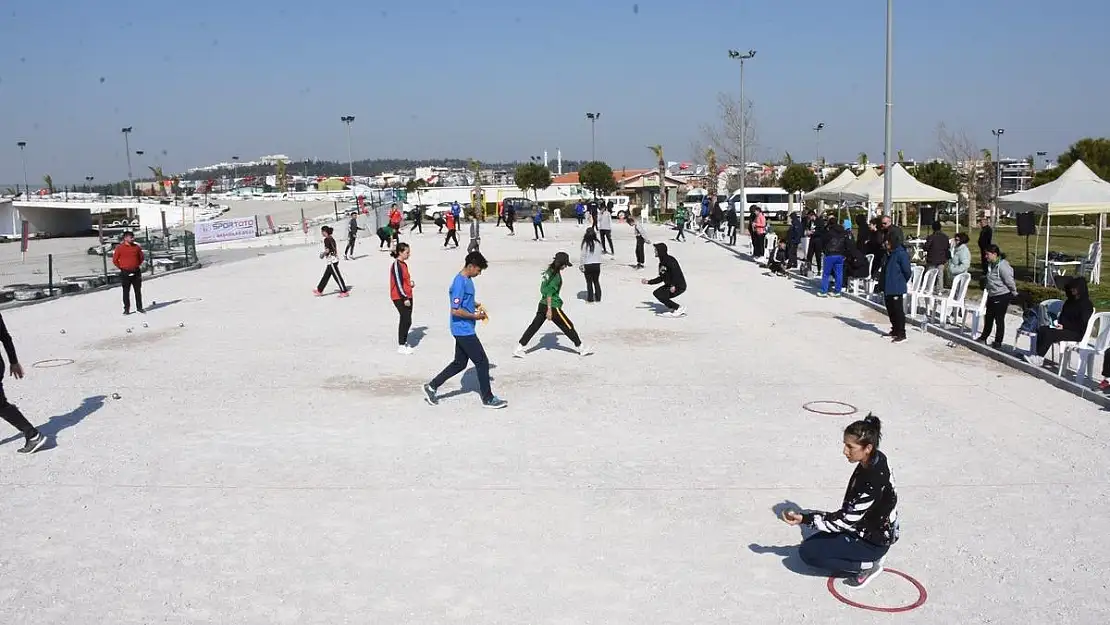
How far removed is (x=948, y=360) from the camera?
460 inches

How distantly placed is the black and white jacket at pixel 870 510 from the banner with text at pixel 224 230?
136 feet

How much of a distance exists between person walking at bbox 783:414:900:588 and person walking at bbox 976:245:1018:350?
7764 millimetres

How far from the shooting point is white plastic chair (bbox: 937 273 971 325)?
539 inches

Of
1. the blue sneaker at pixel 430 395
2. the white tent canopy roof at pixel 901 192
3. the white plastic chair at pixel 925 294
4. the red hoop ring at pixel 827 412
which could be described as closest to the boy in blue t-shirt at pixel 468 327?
the blue sneaker at pixel 430 395

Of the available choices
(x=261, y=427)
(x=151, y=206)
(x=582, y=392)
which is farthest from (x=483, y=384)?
(x=151, y=206)

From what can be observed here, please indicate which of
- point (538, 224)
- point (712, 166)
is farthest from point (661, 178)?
point (538, 224)

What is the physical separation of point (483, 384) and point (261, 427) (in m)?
2.23

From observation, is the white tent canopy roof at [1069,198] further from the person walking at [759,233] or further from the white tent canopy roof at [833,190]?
the white tent canopy roof at [833,190]

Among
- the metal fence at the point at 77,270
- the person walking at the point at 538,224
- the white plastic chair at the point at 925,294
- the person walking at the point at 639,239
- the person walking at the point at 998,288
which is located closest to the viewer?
the person walking at the point at 998,288

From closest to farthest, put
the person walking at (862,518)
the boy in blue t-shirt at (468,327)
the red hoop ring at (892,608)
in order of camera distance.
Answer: the red hoop ring at (892,608) < the person walking at (862,518) < the boy in blue t-shirt at (468,327)

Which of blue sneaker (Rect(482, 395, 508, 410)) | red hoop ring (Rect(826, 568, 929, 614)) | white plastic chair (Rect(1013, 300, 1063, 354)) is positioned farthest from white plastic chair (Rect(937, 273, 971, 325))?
red hoop ring (Rect(826, 568, 929, 614))

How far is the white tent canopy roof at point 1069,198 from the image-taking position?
18719mm

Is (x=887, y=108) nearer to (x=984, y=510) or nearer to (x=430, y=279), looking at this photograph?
(x=430, y=279)

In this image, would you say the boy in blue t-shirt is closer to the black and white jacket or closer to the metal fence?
the black and white jacket
